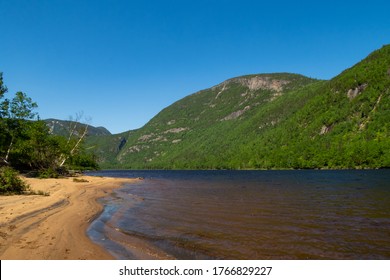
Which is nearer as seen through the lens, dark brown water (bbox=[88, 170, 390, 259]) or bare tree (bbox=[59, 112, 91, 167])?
dark brown water (bbox=[88, 170, 390, 259])

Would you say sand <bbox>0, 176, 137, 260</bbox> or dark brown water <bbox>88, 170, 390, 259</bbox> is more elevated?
sand <bbox>0, 176, 137, 260</bbox>

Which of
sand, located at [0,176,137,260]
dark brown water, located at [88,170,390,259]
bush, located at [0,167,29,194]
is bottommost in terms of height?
dark brown water, located at [88,170,390,259]

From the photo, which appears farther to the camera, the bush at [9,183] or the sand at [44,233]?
the bush at [9,183]

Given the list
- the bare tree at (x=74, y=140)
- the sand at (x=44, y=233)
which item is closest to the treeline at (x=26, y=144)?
the bare tree at (x=74, y=140)

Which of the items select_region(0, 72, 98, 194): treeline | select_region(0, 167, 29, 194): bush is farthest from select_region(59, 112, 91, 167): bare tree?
select_region(0, 167, 29, 194): bush

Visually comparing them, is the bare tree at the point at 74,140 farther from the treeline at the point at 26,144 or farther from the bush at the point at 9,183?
the bush at the point at 9,183

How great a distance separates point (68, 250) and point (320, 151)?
591 ft

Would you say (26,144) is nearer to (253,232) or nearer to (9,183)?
(9,183)

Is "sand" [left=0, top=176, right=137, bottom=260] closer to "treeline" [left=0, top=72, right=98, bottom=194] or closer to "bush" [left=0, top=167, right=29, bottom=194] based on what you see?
"bush" [left=0, top=167, right=29, bottom=194]

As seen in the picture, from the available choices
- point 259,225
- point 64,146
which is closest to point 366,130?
point 64,146

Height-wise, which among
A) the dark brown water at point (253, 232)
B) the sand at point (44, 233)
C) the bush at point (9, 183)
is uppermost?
the bush at point (9, 183)

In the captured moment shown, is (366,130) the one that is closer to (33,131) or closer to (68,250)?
(33,131)

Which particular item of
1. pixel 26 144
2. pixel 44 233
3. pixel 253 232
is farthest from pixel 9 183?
pixel 26 144
